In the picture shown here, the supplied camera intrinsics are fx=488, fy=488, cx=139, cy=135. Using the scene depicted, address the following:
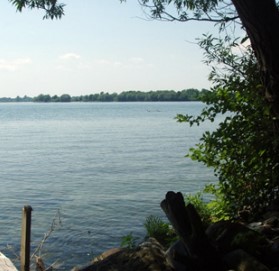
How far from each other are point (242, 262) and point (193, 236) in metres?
0.66

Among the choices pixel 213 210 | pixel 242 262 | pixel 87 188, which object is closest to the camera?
pixel 242 262

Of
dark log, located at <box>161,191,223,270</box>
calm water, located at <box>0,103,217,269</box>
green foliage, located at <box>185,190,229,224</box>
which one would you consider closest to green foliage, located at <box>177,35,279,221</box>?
green foliage, located at <box>185,190,229,224</box>

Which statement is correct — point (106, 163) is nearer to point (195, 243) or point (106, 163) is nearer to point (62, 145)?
point (62, 145)

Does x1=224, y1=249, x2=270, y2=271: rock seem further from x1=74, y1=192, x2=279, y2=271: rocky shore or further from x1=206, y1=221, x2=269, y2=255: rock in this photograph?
x1=206, y1=221, x2=269, y2=255: rock

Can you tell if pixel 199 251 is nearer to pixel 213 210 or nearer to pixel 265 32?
pixel 265 32

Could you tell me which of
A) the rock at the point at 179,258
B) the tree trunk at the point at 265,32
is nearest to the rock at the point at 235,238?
the rock at the point at 179,258

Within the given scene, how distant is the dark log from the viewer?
5986mm

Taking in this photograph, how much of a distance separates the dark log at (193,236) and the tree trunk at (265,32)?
201 cm

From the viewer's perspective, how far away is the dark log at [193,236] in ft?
19.6

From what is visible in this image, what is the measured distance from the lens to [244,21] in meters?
6.72

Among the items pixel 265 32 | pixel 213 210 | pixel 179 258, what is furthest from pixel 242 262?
pixel 213 210

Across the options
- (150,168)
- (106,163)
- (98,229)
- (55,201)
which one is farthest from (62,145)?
(98,229)

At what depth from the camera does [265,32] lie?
6.54 metres

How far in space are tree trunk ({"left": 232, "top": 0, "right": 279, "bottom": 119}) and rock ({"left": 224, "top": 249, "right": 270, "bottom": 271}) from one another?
7.11ft
